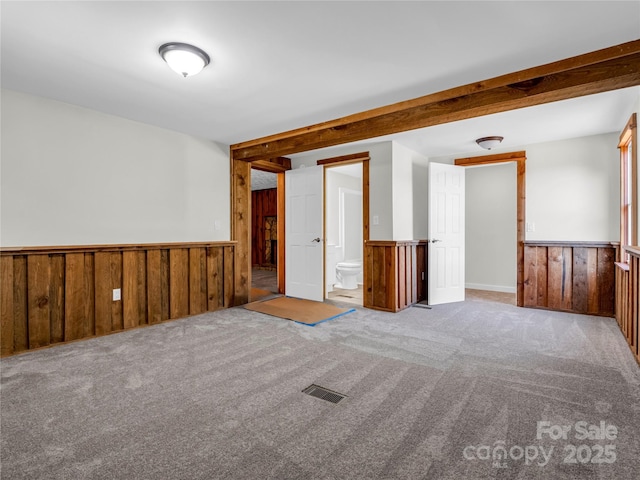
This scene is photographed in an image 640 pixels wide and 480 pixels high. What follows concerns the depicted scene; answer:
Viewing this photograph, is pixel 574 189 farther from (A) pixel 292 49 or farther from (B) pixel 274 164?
(B) pixel 274 164

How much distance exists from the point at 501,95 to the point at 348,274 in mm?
3937

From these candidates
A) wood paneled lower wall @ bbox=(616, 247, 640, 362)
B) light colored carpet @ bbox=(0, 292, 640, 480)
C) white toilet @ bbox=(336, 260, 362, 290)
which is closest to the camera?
light colored carpet @ bbox=(0, 292, 640, 480)

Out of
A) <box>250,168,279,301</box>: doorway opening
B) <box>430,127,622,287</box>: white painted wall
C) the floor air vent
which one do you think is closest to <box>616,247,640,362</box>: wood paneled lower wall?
<box>430,127,622,287</box>: white painted wall

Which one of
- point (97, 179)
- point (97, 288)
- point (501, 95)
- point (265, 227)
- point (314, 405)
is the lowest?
point (314, 405)

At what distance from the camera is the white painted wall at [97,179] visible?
2.86 metres

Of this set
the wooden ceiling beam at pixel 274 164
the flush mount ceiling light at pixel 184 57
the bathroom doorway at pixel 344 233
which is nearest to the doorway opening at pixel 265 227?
the bathroom doorway at pixel 344 233

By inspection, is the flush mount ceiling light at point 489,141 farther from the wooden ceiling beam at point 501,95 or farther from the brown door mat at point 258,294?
the brown door mat at point 258,294

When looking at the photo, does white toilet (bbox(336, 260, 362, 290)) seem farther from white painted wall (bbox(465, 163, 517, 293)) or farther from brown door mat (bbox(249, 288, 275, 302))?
white painted wall (bbox(465, 163, 517, 293))

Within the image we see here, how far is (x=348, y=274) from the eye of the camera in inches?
236

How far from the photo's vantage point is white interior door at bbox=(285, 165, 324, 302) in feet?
16.3

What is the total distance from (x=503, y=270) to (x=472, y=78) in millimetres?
4279

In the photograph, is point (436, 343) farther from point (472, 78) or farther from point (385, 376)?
point (472, 78)

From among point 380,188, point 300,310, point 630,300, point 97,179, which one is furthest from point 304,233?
point 630,300

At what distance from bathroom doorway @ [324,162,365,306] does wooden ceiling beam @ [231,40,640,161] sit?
6.27 feet
